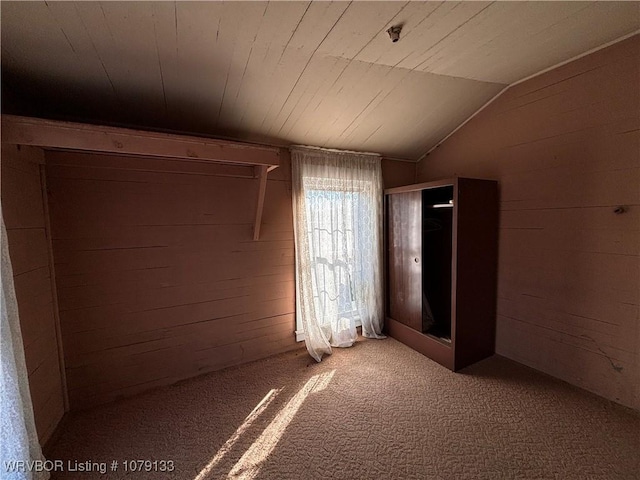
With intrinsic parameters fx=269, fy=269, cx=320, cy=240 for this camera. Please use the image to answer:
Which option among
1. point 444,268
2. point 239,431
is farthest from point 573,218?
point 239,431

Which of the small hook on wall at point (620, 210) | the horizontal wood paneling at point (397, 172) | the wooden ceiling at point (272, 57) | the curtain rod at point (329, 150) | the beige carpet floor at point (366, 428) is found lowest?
the beige carpet floor at point (366, 428)

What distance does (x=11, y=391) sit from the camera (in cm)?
106

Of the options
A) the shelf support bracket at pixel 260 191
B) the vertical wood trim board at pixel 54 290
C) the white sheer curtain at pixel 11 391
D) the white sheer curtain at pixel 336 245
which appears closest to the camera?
the white sheer curtain at pixel 11 391

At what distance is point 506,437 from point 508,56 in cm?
239

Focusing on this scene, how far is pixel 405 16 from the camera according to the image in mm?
1358

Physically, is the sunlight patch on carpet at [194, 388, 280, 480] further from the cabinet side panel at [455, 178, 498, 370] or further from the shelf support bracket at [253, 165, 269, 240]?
the cabinet side panel at [455, 178, 498, 370]

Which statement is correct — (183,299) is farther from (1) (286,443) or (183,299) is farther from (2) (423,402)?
(2) (423,402)

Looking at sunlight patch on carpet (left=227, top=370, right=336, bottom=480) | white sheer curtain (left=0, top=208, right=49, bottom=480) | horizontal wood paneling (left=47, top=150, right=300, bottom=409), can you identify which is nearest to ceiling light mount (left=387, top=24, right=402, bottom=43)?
horizontal wood paneling (left=47, top=150, right=300, bottom=409)

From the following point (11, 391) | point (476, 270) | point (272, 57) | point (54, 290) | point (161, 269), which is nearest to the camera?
point (11, 391)

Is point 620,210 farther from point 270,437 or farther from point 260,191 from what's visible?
point 270,437

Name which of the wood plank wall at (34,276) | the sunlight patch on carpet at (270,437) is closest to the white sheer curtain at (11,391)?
the wood plank wall at (34,276)

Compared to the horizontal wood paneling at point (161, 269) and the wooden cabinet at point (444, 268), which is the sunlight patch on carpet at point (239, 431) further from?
the wooden cabinet at point (444, 268)

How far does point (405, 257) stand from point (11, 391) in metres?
2.63

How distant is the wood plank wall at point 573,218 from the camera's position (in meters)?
1.72
